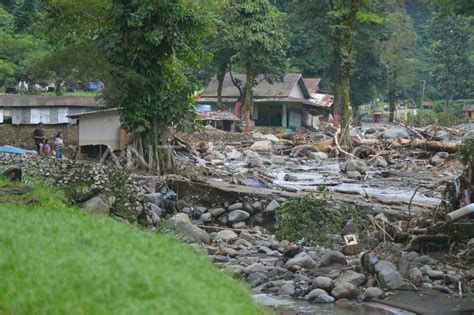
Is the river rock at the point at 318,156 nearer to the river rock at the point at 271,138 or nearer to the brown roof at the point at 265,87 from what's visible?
the river rock at the point at 271,138

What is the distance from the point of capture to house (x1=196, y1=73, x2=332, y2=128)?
215ft

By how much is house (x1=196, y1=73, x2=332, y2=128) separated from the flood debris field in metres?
36.1

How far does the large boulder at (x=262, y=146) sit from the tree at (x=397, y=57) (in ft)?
113

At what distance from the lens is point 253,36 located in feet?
181

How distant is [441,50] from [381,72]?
15.3 metres

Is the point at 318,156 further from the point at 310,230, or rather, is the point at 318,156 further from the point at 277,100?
the point at 310,230

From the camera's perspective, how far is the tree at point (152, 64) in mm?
25891

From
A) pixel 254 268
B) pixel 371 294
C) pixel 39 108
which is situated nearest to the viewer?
pixel 371 294

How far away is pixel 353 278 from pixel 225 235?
6519mm

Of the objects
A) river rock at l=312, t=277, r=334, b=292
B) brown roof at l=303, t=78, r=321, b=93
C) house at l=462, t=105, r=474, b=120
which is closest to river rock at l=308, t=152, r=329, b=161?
river rock at l=312, t=277, r=334, b=292

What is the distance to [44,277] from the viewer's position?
7309 millimetres

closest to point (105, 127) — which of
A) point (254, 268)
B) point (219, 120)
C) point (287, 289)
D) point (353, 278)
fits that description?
point (254, 268)

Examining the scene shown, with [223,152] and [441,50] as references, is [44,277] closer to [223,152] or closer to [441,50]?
[223,152]

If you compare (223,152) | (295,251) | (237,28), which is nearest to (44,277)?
(295,251)
